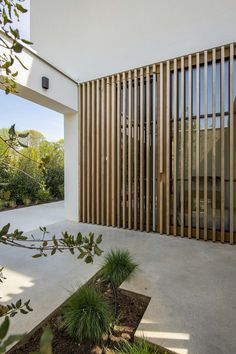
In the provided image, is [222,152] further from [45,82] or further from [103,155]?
[45,82]

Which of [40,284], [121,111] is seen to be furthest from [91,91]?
[40,284]

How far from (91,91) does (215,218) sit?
371 centimetres

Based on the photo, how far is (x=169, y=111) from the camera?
402 centimetres

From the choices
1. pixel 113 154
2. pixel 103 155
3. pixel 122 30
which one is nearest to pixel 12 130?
pixel 113 154

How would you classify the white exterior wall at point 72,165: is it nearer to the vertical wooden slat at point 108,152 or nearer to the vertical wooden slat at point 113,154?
the vertical wooden slat at point 108,152

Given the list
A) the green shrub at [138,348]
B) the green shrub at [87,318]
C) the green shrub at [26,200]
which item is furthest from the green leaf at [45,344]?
the green shrub at [26,200]

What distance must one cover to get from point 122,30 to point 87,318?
5134 millimetres

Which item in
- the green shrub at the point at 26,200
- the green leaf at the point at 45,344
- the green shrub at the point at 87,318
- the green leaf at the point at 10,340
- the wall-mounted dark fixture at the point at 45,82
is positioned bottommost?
the green shrub at the point at 87,318

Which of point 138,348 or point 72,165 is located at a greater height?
point 72,165

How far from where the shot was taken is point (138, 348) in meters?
1.44

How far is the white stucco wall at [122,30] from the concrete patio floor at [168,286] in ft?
11.7

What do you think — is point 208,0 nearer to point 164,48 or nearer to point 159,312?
point 164,48

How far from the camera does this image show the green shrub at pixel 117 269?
91.2 inches

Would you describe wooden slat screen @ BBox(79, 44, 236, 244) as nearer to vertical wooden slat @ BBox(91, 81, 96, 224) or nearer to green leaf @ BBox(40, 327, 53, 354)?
vertical wooden slat @ BBox(91, 81, 96, 224)
